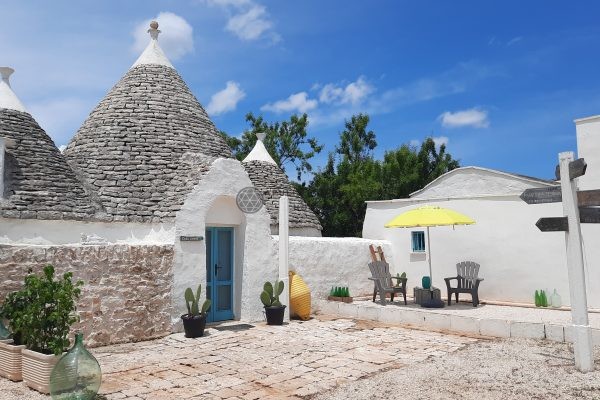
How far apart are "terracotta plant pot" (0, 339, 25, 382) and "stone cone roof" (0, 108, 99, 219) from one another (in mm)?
2604

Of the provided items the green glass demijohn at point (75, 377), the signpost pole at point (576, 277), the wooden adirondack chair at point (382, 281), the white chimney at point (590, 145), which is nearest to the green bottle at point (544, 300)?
the white chimney at point (590, 145)

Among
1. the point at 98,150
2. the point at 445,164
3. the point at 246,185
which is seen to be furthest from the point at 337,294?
the point at 445,164

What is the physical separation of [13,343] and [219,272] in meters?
4.58

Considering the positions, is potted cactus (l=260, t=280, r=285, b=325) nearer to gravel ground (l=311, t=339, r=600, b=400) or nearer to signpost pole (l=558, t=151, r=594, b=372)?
gravel ground (l=311, t=339, r=600, b=400)

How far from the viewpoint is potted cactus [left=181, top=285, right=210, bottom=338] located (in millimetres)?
8500

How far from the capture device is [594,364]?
6305 millimetres

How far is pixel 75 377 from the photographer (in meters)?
4.86

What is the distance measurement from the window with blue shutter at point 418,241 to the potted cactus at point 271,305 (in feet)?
16.2

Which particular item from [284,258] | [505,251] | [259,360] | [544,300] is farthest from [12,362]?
[505,251]

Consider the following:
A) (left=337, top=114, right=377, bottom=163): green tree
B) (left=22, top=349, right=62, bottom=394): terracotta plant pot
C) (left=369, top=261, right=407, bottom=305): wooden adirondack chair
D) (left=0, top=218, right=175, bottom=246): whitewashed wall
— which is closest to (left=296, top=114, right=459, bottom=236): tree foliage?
(left=337, top=114, right=377, bottom=163): green tree

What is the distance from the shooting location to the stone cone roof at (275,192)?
1356 cm

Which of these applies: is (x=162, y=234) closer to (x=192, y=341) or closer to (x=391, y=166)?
(x=192, y=341)

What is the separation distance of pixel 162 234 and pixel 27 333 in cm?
368

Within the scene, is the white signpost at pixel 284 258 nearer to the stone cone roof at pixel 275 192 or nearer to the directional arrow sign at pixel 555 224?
the stone cone roof at pixel 275 192
